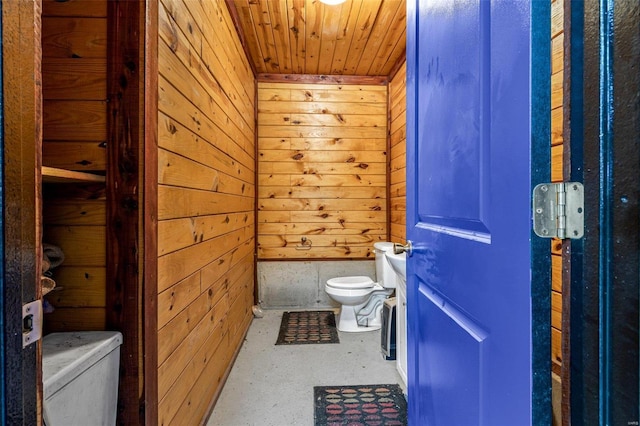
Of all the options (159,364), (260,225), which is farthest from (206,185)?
(260,225)

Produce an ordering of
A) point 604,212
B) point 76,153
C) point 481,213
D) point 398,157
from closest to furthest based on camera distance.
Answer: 1. point 604,212
2. point 481,213
3. point 76,153
4. point 398,157

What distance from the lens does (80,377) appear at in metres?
0.81

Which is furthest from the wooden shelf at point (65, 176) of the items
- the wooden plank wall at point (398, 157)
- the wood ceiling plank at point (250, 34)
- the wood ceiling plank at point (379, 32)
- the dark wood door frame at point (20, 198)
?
the wooden plank wall at point (398, 157)

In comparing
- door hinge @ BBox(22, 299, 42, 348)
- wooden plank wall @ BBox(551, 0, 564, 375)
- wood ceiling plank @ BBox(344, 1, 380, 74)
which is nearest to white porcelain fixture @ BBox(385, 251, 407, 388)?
wooden plank wall @ BBox(551, 0, 564, 375)

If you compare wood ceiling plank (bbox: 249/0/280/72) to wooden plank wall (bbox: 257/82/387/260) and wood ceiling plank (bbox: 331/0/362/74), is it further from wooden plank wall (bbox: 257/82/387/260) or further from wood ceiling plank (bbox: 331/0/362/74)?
wood ceiling plank (bbox: 331/0/362/74)

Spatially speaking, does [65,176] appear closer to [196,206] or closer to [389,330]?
[196,206]

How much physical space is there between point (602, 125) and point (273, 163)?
3159 millimetres

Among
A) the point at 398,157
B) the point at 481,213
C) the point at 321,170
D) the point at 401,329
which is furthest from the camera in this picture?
the point at 321,170

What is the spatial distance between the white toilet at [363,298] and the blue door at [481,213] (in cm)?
164

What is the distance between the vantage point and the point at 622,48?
0.43 meters

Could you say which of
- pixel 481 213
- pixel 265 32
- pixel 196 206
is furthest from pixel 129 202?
pixel 265 32

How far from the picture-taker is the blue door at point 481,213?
1.85 ft

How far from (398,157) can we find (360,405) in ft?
7.21

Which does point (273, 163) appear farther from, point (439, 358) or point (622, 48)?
point (622, 48)
